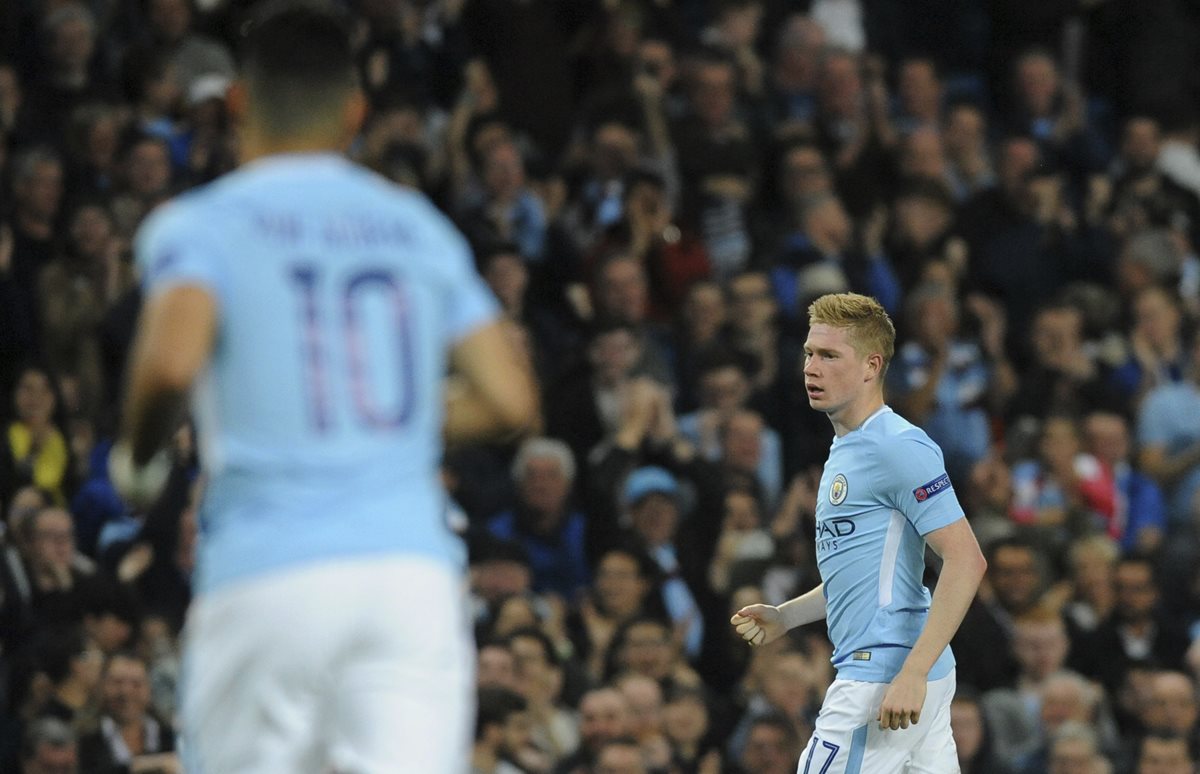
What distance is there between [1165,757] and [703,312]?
3827 millimetres

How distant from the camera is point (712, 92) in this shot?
46.3ft

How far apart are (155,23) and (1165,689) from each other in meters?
7.41

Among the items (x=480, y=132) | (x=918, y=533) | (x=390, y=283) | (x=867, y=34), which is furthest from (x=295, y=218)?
(x=867, y=34)

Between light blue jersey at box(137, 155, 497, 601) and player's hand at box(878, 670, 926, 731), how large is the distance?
7.32ft

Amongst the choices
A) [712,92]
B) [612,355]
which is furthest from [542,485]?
[712,92]

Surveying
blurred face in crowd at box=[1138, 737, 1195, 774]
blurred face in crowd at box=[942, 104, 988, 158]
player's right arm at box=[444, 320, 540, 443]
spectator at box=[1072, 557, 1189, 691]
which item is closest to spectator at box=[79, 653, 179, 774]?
blurred face in crowd at box=[1138, 737, 1195, 774]

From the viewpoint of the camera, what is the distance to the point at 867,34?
54.1ft

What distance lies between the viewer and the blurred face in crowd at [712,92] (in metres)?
14.1

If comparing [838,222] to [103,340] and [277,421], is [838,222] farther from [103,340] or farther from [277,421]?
[277,421]

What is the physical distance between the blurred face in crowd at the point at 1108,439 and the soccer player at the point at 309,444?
975 cm

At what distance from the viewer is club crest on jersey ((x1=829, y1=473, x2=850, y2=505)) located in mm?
6273

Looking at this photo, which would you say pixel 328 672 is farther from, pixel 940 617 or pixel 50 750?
pixel 50 750

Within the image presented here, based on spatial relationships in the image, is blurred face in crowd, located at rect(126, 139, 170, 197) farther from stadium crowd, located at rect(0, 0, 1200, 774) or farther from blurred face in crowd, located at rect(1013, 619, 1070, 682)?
blurred face in crowd, located at rect(1013, 619, 1070, 682)

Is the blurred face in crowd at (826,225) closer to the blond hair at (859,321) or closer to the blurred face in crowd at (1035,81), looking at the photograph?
the blurred face in crowd at (1035,81)
